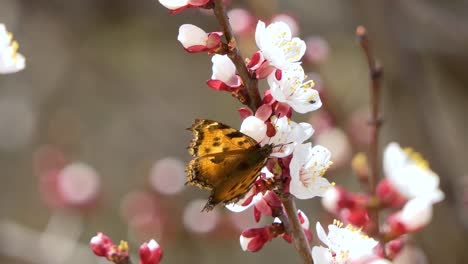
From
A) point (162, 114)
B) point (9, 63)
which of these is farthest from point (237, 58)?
point (162, 114)

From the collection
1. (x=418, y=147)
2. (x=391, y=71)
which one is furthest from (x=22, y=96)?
(x=418, y=147)

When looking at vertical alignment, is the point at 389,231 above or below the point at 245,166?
below

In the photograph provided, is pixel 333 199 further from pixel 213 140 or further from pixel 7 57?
pixel 7 57

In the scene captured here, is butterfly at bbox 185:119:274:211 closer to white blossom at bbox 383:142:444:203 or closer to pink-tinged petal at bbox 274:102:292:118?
pink-tinged petal at bbox 274:102:292:118

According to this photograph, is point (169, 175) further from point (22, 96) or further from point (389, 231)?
point (389, 231)

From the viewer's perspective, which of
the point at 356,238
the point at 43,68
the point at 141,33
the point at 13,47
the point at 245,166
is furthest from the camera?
the point at 141,33

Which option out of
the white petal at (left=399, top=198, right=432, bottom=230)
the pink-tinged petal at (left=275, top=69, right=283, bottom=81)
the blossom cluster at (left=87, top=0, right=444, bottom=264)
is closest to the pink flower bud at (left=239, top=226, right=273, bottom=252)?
the blossom cluster at (left=87, top=0, right=444, bottom=264)
